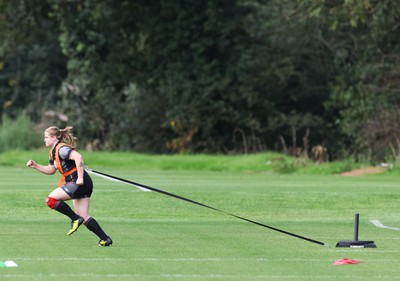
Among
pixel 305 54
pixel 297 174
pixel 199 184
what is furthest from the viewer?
pixel 305 54

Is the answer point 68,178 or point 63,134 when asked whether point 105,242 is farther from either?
point 63,134

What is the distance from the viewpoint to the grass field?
1256 centimetres

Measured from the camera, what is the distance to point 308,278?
11922mm

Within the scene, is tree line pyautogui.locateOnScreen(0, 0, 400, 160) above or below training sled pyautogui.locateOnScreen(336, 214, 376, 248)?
above

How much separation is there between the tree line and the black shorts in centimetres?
3467

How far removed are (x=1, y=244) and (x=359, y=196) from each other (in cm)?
1199

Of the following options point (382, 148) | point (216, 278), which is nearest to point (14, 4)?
point (382, 148)

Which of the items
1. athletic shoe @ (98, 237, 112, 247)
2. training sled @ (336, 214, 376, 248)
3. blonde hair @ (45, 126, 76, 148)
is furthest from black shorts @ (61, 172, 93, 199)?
training sled @ (336, 214, 376, 248)

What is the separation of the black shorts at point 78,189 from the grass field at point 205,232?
62cm

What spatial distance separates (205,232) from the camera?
1788 cm

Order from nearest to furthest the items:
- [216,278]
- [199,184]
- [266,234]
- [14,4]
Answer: [216,278], [266,234], [199,184], [14,4]

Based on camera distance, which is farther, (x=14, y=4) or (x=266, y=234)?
(x=14, y=4)

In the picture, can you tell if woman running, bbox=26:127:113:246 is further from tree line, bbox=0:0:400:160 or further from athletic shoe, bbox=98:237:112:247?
tree line, bbox=0:0:400:160

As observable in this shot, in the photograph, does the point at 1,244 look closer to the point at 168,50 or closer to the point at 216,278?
the point at 216,278
